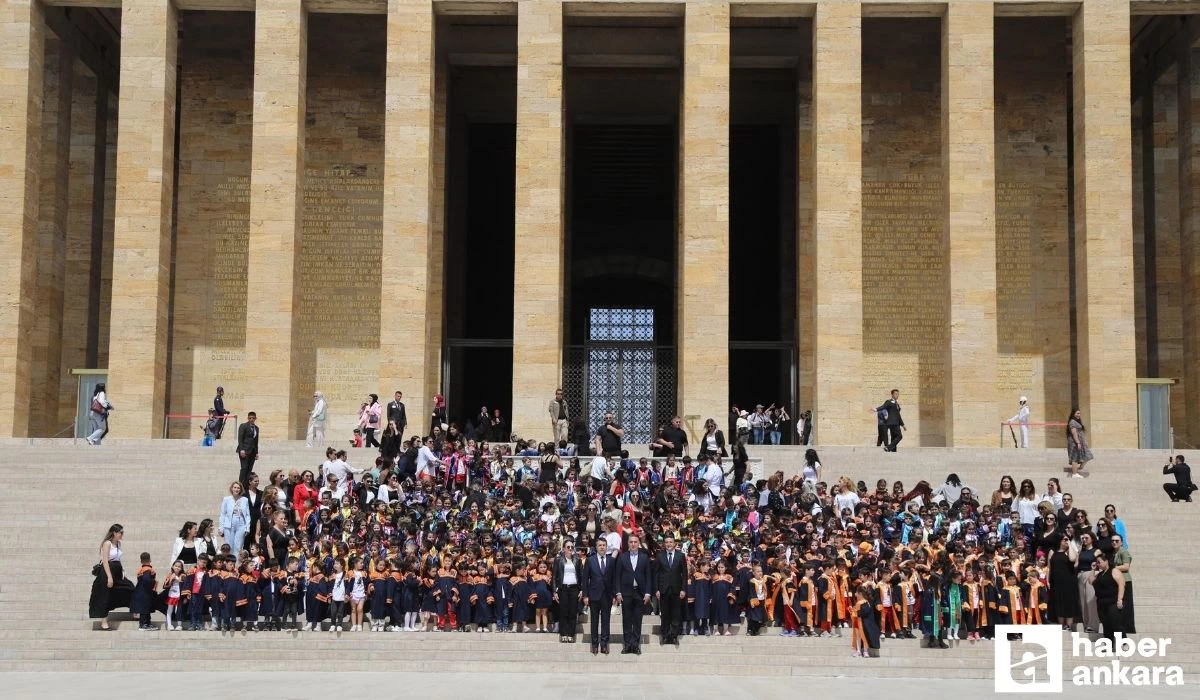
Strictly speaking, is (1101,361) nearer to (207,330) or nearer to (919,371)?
(919,371)

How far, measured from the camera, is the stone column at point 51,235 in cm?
3372

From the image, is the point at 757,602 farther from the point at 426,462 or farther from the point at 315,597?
the point at 426,462

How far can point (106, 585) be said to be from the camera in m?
17.7

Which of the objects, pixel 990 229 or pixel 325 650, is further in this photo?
pixel 990 229

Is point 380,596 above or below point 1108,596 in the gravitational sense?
below

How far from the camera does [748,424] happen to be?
3067cm

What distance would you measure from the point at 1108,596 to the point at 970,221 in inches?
582

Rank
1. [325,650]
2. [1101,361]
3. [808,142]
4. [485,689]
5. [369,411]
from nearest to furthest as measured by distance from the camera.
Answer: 1. [485,689]
2. [325,650]
3. [369,411]
4. [1101,361]
5. [808,142]

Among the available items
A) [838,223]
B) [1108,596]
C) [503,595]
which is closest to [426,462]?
[503,595]

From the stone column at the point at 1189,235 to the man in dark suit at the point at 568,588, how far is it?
68.9ft

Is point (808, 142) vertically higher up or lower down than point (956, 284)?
higher up

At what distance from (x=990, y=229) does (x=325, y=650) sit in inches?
745

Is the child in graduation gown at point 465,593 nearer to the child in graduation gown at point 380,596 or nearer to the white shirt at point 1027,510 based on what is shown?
the child in graduation gown at point 380,596

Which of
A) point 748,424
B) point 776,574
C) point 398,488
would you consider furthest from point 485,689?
point 748,424
